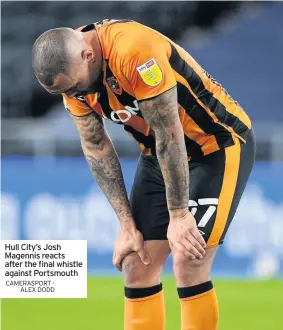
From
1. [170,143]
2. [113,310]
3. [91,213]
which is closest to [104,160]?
[170,143]

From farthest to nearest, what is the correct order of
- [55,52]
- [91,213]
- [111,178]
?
[91,213]
[111,178]
[55,52]

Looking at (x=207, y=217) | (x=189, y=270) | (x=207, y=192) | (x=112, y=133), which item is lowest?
(x=189, y=270)

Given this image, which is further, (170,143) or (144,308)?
(144,308)

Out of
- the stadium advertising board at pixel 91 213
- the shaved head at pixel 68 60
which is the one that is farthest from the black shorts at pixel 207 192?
the stadium advertising board at pixel 91 213

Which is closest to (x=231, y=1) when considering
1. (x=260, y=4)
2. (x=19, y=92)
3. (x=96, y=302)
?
(x=260, y=4)

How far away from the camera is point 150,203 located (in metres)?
4.27

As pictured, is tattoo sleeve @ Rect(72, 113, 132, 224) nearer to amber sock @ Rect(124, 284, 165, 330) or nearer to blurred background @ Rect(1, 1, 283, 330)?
amber sock @ Rect(124, 284, 165, 330)

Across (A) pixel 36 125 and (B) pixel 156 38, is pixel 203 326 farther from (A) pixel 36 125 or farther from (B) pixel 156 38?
(A) pixel 36 125

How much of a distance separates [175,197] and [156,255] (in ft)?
1.59

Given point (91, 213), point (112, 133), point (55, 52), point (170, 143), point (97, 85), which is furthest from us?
point (112, 133)

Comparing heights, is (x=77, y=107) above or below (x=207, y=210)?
above

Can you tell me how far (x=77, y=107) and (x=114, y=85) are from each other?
1.52 ft
